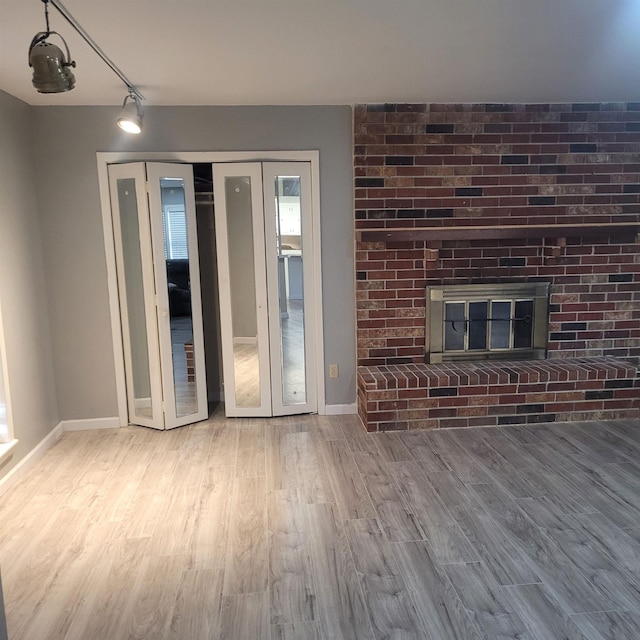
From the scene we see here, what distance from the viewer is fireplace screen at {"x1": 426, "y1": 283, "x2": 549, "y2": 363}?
13.0 ft

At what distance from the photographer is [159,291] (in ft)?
12.1

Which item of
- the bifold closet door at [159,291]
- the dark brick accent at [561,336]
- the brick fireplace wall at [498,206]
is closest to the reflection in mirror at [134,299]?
the bifold closet door at [159,291]

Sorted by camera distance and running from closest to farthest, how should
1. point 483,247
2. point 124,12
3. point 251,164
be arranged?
point 124,12
point 251,164
point 483,247

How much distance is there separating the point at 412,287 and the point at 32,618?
298 cm

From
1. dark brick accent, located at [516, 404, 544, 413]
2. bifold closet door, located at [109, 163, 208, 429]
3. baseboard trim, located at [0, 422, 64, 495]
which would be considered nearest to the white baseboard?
bifold closet door, located at [109, 163, 208, 429]

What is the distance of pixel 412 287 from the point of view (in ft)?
12.9

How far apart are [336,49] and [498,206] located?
1.88m

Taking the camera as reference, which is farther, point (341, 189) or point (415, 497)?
point (341, 189)

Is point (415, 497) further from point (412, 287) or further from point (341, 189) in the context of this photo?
point (341, 189)

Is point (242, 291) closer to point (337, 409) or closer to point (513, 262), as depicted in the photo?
point (337, 409)

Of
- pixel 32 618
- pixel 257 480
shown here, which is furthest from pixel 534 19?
pixel 32 618

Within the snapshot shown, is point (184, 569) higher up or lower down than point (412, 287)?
lower down

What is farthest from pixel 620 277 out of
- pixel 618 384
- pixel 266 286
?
pixel 266 286

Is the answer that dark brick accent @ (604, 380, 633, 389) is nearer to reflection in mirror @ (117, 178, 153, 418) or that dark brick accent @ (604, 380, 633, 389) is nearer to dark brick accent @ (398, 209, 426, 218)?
dark brick accent @ (398, 209, 426, 218)
